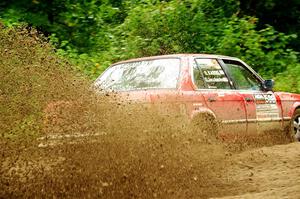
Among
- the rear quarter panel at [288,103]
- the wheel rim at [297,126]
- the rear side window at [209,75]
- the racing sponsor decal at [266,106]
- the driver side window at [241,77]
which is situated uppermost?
the rear side window at [209,75]

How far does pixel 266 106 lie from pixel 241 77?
0.62 meters

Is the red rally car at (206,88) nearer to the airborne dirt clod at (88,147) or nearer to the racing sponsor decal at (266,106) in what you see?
the racing sponsor decal at (266,106)

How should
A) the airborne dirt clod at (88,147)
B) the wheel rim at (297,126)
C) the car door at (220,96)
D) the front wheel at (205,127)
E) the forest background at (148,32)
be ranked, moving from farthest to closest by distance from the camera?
1. the forest background at (148,32)
2. the wheel rim at (297,126)
3. the car door at (220,96)
4. the front wheel at (205,127)
5. the airborne dirt clod at (88,147)

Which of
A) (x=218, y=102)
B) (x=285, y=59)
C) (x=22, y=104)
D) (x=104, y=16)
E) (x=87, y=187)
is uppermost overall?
(x=22, y=104)

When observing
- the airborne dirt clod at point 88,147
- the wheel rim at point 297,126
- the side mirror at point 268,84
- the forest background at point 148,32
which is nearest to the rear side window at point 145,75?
the airborne dirt clod at point 88,147

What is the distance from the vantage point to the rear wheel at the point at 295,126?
935 centimetres

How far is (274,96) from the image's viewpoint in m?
9.07

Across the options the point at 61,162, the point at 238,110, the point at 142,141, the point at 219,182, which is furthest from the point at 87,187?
the point at 238,110

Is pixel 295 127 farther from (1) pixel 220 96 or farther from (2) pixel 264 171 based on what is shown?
(2) pixel 264 171

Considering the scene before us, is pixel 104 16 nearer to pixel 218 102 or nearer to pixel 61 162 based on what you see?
pixel 218 102

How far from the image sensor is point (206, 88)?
303 inches

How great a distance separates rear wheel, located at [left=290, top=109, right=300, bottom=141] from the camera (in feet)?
30.7

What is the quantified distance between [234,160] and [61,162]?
2628mm

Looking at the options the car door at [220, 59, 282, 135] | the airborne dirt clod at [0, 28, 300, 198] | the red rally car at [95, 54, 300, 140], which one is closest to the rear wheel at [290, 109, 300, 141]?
the red rally car at [95, 54, 300, 140]
